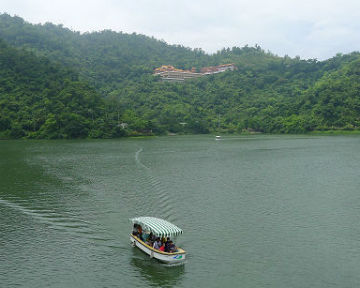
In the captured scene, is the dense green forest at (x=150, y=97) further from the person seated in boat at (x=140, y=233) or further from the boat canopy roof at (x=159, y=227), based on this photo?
the boat canopy roof at (x=159, y=227)

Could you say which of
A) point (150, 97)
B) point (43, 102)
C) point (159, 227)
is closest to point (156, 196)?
point (159, 227)

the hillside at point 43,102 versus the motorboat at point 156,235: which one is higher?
the hillside at point 43,102

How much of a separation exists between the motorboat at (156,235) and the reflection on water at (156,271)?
281 millimetres

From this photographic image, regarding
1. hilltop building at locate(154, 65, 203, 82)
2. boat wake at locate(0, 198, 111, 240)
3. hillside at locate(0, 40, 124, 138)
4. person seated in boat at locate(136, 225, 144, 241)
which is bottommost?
boat wake at locate(0, 198, 111, 240)

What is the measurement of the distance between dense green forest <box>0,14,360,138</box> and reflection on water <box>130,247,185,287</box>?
84.7 meters

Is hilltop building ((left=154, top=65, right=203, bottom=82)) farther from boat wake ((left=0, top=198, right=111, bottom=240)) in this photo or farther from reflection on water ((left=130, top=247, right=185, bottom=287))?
reflection on water ((left=130, top=247, right=185, bottom=287))

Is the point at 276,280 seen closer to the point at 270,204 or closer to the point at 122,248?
the point at 122,248

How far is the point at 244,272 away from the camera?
16328 mm

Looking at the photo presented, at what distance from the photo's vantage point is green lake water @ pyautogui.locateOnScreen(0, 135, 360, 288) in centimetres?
1623

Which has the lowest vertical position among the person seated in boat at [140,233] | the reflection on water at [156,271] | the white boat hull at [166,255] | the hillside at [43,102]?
the reflection on water at [156,271]

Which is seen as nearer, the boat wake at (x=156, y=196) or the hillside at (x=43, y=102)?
the boat wake at (x=156, y=196)

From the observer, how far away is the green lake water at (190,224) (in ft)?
53.3

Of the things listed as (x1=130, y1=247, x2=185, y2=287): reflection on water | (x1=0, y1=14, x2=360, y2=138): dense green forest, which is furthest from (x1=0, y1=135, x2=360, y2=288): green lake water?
(x1=0, y1=14, x2=360, y2=138): dense green forest

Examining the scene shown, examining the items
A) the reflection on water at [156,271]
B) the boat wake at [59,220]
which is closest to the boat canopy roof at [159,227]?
the reflection on water at [156,271]
